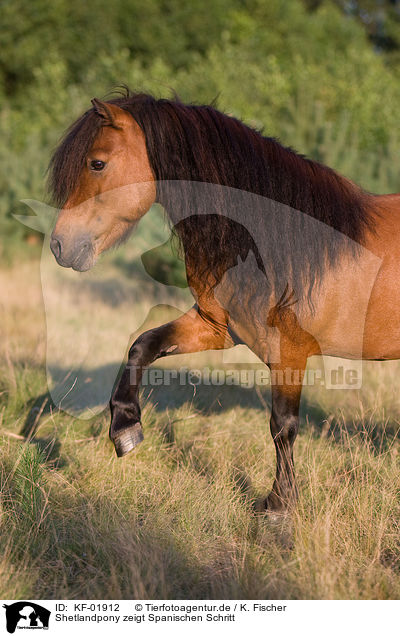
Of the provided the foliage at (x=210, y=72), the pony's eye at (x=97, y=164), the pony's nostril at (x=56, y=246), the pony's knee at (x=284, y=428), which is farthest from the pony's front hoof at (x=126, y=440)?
the foliage at (x=210, y=72)

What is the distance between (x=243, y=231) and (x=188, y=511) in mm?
1448

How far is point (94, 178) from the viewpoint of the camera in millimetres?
2801

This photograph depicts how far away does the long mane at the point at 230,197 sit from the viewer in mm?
2896

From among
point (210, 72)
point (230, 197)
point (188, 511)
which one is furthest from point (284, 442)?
point (210, 72)

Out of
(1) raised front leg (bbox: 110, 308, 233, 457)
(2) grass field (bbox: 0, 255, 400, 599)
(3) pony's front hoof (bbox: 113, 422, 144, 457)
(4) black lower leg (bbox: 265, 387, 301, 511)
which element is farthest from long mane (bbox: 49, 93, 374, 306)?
(2) grass field (bbox: 0, 255, 400, 599)

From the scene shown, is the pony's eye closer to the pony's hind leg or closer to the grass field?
the pony's hind leg

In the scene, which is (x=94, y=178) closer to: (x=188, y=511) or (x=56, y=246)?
(x=56, y=246)

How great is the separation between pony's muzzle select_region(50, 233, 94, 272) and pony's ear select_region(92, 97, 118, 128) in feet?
1.81

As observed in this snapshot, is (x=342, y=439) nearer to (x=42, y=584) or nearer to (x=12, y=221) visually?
(x=42, y=584)

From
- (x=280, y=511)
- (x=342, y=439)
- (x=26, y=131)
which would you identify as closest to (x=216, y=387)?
(x=342, y=439)

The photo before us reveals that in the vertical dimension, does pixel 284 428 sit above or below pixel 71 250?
below

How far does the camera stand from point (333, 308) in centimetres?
309

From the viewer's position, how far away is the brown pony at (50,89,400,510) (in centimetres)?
283
